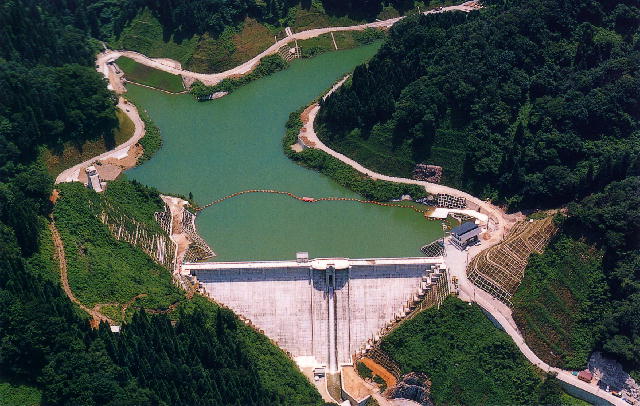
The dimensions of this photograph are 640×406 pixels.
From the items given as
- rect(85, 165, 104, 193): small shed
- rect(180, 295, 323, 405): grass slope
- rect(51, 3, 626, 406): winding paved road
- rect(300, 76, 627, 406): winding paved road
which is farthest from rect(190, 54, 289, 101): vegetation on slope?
rect(180, 295, 323, 405): grass slope

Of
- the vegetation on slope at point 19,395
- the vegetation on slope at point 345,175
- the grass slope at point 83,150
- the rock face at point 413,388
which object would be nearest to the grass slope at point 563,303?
the rock face at point 413,388

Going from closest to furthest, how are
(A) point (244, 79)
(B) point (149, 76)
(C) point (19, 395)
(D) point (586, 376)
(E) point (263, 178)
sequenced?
(C) point (19, 395) → (D) point (586, 376) → (E) point (263, 178) → (A) point (244, 79) → (B) point (149, 76)

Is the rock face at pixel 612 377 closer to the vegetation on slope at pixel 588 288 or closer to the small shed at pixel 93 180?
the vegetation on slope at pixel 588 288

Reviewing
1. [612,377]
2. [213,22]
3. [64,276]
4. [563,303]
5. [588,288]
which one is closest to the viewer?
[612,377]

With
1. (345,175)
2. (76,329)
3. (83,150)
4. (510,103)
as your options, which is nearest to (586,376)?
(510,103)

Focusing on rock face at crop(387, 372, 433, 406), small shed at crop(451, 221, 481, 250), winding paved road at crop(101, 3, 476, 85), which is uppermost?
winding paved road at crop(101, 3, 476, 85)

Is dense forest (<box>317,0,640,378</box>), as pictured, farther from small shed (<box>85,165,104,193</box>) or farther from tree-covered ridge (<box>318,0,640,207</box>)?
small shed (<box>85,165,104,193</box>)

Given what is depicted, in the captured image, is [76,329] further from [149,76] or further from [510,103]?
[149,76]

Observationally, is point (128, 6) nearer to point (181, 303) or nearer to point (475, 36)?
point (475, 36)
